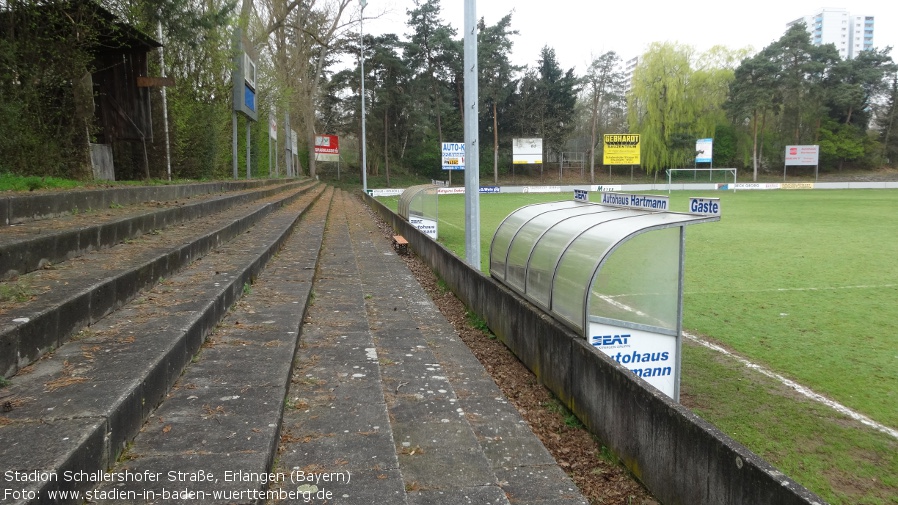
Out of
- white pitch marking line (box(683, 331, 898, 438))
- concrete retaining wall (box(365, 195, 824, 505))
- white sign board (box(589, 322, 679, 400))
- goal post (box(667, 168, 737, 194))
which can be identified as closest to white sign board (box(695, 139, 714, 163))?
goal post (box(667, 168, 737, 194))

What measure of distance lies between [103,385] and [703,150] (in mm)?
64573

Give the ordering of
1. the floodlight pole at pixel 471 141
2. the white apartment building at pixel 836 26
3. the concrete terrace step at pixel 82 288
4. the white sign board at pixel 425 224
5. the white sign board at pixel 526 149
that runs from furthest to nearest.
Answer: the white apartment building at pixel 836 26 → the white sign board at pixel 526 149 → the white sign board at pixel 425 224 → the floodlight pole at pixel 471 141 → the concrete terrace step at pixel 82 288

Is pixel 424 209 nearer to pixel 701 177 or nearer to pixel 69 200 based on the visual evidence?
pixel 69 200

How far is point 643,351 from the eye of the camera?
507cm

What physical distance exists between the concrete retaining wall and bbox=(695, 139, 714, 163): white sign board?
2380 inches

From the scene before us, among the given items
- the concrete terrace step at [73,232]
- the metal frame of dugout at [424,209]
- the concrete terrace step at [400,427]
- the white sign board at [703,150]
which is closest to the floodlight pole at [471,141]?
the concrete terrace step at [400,427]

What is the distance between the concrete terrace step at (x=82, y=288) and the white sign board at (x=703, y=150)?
6108cm

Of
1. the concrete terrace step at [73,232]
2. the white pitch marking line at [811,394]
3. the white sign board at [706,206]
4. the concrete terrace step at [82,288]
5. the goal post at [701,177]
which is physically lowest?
the white pitch marking line at [811,394]

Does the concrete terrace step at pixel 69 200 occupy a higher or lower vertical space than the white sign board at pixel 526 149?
lower

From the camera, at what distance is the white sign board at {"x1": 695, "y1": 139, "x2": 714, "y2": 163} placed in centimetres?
6055

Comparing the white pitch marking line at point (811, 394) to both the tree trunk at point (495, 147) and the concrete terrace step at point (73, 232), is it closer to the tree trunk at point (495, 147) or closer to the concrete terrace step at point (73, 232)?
the concrete terrace step at point (73, 232)

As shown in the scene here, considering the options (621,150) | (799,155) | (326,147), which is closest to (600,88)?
(621,150)

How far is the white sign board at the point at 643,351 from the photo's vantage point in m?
4.83

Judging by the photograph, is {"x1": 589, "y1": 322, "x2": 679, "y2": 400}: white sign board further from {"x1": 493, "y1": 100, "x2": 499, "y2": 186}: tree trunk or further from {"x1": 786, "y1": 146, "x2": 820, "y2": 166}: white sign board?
{"x1": 786, "y1": 146, "x2": 820, "y2": 166}: white sign board
